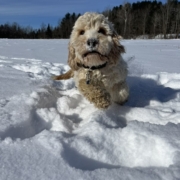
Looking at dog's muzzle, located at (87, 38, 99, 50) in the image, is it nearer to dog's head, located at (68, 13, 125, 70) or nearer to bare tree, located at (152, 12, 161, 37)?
dog's head, located at (68, 13, 125, 70)

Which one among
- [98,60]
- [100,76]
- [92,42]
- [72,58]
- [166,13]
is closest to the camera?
[92,42]

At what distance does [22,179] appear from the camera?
1443 millimetres

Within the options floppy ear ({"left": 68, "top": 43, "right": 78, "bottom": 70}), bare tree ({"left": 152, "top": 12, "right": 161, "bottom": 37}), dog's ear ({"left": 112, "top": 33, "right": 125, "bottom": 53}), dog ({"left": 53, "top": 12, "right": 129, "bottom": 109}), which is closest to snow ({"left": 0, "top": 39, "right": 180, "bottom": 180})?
dog ({"left": 53, "top": 12, "right": 129, "bottom": 109})

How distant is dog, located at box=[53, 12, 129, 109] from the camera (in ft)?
9.20

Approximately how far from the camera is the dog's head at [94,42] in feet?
9.04

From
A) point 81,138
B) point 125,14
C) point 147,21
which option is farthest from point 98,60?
point 147,21

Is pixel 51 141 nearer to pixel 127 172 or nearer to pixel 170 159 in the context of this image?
pixel 127 172

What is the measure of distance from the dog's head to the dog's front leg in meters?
0.26

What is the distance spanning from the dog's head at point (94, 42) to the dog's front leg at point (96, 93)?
10.2 inches

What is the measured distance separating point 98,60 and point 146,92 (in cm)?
120

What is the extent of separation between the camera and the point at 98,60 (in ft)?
9.39

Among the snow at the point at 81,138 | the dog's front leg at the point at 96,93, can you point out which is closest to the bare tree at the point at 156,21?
the dog's front leg at the point at 96,93

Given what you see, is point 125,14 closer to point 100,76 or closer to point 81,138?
point 100,76

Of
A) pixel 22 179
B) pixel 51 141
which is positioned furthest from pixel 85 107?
pixel 22 179
